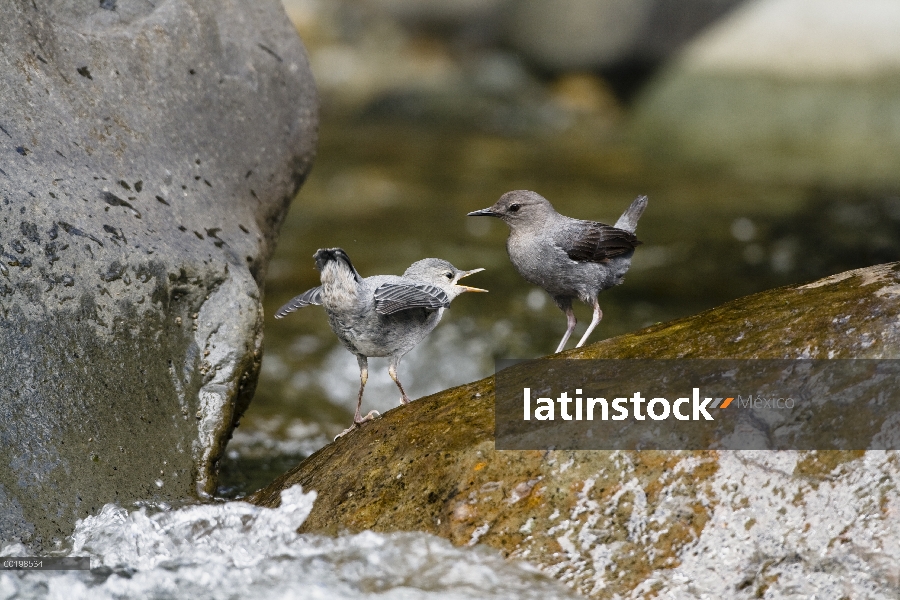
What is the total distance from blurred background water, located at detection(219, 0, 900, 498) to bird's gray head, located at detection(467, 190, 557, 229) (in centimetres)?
209

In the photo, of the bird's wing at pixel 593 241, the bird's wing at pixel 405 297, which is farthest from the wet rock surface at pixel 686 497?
the bird's wing at pixel 593 241

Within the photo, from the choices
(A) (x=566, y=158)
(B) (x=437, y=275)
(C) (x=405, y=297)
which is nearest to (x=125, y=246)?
(C) (x=405, y=297)

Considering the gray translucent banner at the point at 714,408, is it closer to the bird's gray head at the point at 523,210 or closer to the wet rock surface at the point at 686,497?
the wet rock surface at the point at 686,497

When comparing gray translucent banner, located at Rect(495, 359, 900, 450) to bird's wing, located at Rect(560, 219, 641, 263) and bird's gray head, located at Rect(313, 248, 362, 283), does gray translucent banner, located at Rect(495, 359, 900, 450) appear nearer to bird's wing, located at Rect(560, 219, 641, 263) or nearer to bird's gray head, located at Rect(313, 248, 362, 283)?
bird's gray head, located at Rect(313, 248, 362, 283)

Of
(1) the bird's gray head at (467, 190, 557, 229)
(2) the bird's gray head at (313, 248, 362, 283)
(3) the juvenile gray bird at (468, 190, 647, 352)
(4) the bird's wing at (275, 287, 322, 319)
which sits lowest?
(4) the bird's wing at (275, 287, 322, 319)

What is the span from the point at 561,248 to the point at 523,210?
14.8 inches

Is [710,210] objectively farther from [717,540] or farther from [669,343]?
[717,540]

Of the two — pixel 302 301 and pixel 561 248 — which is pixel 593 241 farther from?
pixel 302 301

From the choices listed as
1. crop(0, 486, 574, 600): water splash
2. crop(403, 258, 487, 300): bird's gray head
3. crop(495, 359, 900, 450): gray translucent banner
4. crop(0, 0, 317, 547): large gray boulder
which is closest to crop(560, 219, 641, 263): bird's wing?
crop(403, 258, 487, 300): bird's gray head

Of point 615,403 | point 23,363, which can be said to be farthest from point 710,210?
point 23,363

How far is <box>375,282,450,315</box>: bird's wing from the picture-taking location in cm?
454

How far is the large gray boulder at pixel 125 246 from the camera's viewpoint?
13.1 feet

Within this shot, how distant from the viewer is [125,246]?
4.38 meters

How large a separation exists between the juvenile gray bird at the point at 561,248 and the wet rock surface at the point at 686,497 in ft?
4.76
